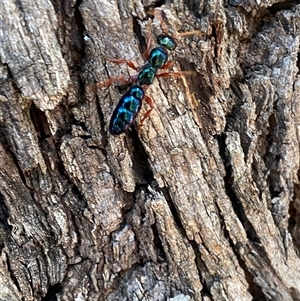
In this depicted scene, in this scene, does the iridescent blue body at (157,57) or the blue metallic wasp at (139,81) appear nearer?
the blue metallic wasp at (139,81)

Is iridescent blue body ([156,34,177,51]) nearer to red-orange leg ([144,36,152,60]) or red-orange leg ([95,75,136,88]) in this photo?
red-orange leg ([144,36,152,60])

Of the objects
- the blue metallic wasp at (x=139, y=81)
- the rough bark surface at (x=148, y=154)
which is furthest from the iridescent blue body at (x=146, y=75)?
the rough bark surface at (x=148, y=154)

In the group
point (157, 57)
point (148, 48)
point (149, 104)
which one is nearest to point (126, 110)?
point (149, 104)

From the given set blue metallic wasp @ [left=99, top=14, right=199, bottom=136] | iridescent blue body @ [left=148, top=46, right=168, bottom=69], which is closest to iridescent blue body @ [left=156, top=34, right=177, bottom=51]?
blue metallic wasp @ [left=99, top=14, right=199, bottom=136]

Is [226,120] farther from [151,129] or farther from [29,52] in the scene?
[29,52]

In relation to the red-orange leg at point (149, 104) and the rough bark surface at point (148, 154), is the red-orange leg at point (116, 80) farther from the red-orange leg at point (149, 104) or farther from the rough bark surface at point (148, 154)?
the red-orange leg at point (149, 104)

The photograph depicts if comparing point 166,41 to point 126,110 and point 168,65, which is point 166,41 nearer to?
point 168,65

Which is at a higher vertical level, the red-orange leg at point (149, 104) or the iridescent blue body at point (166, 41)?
the iridescent blue body at point (166, 41)
